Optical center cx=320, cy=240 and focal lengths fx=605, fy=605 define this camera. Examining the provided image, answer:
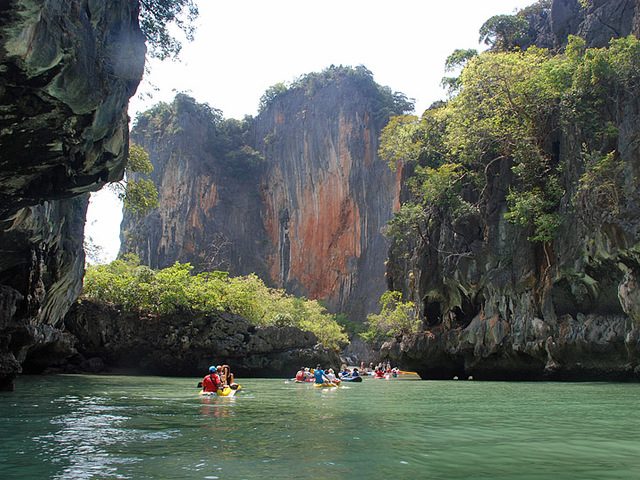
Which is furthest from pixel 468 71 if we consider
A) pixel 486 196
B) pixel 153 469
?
pixel 153 469

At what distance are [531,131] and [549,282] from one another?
266 inches

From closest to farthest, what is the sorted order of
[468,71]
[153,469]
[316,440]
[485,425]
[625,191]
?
1. [153,469]
2. [316,440]
3. [485,425]
4. [625,191]
5. [468,71]

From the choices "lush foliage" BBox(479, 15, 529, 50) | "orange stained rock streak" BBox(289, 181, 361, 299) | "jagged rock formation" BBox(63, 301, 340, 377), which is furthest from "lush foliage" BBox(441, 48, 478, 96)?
"orange stained rock streak" BBox(289, 181, 361, 299)

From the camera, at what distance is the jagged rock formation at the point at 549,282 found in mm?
21781

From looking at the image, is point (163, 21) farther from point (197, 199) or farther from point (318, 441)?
point (197, 199)

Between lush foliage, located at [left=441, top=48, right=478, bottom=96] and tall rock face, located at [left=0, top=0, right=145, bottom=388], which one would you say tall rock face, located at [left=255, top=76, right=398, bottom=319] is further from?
tall rock face, located at [left=0, top=0, right=145, bottom=388]

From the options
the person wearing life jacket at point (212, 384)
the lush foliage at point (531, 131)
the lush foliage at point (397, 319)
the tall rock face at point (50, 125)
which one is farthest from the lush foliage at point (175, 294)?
the person wearing life jacket at point (212, 384)

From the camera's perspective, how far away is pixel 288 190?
62719mm

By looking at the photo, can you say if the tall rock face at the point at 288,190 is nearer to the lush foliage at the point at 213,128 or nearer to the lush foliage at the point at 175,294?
the lush foliage at the point at 213,128

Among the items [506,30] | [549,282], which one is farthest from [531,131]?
[506,30]

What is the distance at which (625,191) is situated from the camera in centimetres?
2119

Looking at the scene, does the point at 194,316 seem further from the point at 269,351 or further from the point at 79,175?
the point at 79,175

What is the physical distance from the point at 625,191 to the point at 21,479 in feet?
69.2

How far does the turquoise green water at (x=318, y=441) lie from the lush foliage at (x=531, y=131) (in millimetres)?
12803
